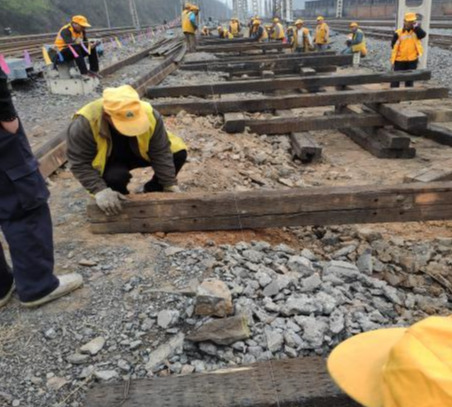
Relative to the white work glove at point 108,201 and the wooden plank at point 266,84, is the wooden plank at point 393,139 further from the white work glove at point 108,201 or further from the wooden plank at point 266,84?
the white work glove at point 108,201

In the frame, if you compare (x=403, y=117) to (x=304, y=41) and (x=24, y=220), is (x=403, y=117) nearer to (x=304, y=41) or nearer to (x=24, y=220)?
(x=24, y=220)

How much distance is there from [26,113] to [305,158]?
218 inches

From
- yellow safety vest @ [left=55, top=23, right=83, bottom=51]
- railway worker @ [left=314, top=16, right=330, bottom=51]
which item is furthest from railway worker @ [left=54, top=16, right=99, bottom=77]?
railway worker @ [left=314, top=16, right=330, bottom=51]

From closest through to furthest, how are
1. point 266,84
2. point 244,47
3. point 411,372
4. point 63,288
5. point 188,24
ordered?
point 411,372 < point 63,288 < point 266,84 < point 188,24 < point 244,47

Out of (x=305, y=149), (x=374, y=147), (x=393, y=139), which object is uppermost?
(x=305, y=149)

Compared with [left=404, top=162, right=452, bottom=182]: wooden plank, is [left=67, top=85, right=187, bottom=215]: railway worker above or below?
above

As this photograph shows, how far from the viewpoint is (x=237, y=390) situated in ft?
6.81

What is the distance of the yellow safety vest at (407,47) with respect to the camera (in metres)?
10.2

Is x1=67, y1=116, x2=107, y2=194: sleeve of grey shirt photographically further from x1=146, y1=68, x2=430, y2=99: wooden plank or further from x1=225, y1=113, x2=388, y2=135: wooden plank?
x1=146, y1=68, x2=430, y2=99: wooden plank

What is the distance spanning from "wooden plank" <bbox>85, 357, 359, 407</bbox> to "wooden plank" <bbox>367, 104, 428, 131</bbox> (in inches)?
192

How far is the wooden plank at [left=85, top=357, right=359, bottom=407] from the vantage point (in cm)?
203

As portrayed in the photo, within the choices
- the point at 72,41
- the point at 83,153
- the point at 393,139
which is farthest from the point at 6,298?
the point at 72,41

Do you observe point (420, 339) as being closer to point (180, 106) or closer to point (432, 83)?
point (180, 106)

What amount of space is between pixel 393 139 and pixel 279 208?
4011 mm
